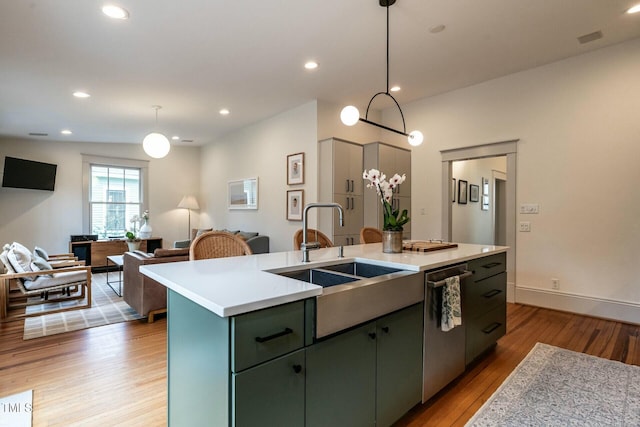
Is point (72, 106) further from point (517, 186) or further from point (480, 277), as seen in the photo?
point (517, 186)

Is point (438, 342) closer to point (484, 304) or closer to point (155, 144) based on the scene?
point (484, 304)

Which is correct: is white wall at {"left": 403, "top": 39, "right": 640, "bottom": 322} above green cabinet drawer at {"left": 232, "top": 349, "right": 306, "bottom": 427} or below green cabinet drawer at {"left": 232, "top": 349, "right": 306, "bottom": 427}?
above

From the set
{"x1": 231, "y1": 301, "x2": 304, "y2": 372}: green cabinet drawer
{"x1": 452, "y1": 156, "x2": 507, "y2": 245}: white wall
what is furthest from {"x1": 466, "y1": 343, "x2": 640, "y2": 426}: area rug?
{"x1": 452, "y1": 156, "x2": 507, "y2": 245}: white wall

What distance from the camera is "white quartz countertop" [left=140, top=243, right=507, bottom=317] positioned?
109 centimetres

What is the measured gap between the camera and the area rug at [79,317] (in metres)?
3.25

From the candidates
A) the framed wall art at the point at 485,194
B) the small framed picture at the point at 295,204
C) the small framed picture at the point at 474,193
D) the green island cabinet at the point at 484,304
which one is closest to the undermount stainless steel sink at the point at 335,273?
the green island cabinet at the point at 484,304

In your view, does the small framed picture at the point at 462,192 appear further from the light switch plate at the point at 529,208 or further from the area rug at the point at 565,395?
the area rug at the point at 565,395

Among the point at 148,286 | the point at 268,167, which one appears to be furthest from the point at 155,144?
the point at 148,286

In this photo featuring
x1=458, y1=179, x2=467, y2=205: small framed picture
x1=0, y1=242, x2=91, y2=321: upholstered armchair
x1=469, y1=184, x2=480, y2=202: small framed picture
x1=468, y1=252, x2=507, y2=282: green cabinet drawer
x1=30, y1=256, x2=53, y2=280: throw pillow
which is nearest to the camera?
x1=468, y1=252, x2=507, y2=282: green cabinet drawer

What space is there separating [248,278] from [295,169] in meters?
3.91

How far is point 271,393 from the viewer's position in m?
1.11

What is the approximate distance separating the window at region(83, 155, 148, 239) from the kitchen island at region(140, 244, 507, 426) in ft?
21.5

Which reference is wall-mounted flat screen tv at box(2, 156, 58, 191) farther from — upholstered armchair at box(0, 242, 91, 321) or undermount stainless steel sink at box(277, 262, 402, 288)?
undermount stainless steel sink at box(277, 262, 402, 288)

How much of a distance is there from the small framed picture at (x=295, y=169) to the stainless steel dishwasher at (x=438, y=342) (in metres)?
3.33
